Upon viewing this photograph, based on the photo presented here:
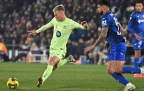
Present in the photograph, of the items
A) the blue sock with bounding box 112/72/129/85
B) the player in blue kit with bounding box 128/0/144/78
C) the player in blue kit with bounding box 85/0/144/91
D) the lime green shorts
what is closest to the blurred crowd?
the player in blue kit with bounding box 128/0/144/78

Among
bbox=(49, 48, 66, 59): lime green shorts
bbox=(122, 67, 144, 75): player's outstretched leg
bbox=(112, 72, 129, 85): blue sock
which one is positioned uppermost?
bbox=(49, 48, 66, 59): lime green shorts

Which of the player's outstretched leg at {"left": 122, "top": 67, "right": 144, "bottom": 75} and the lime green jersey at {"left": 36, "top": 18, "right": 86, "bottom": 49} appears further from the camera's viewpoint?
the lime green jersey at {"left": 36, "top": 18, "right": 86, "bottom": 49}

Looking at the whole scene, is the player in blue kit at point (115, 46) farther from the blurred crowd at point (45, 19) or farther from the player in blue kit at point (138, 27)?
the blurred crowd at point (45, 19)

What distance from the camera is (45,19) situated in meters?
33.8

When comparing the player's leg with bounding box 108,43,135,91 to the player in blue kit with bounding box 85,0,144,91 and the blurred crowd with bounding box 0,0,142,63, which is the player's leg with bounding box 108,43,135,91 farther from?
the blurred crowd with bounding box 0,0,142,63

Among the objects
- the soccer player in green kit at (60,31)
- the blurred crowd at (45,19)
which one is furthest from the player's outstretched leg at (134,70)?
the blurred crowd at (45,19)

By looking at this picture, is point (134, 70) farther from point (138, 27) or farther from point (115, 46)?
point (138, 27)

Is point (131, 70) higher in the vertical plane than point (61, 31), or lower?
lower

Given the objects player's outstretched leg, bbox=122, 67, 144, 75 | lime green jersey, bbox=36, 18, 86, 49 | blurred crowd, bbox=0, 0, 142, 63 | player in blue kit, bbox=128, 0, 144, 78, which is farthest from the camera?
blurred crowd, bbox=0, 0, 142, 63

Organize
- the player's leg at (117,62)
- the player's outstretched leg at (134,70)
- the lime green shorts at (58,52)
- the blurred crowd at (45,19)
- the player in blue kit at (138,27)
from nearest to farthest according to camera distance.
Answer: the player's outstretched leg at (134,70), the player's leg at (117,62), the lime green shorts at (58,52), the player in blue kit at (138,27), the blurred crowd at (45,19)

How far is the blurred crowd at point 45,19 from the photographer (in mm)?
29922

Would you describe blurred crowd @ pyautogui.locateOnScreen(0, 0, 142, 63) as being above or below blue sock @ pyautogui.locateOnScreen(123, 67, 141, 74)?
above

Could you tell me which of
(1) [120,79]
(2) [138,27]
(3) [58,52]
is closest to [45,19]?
(2) [138,27]

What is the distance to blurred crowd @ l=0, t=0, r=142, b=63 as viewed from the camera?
29.9 m
